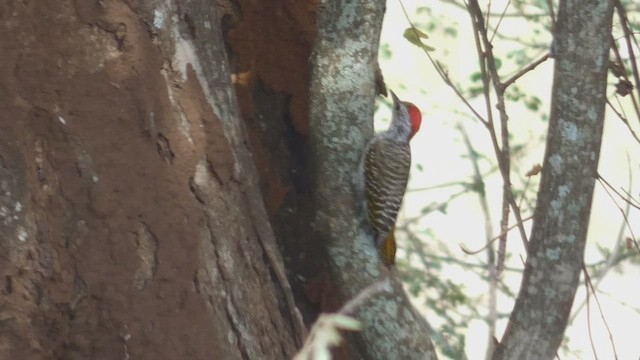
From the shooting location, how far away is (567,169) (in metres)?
2.59

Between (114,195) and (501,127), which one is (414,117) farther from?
(114,195)

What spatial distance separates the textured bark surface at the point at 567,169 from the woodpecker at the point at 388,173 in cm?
50

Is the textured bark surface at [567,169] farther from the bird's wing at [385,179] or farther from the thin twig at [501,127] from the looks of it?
the bird's wing at [385,179]

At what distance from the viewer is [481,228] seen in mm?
7656

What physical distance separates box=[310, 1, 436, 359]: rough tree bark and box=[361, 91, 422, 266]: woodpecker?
7 centimetres

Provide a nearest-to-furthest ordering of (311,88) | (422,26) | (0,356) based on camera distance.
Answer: (0,356), (311,88), (422,26)

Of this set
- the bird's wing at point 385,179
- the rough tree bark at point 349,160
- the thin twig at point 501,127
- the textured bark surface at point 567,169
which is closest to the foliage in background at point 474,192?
the bird's wing at point 385,179

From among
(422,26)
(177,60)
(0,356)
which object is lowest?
(0,356)

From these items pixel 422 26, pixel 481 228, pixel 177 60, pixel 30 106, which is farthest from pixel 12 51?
pixel 481 228

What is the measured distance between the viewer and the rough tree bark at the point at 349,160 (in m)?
2.85

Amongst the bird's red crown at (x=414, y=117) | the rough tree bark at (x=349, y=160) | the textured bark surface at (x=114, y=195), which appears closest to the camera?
the textured bark surface at (x=114, y=195)

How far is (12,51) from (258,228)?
70 centimetres

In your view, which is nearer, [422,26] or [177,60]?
[177,60]

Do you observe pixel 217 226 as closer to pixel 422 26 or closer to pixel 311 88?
pixel 311 88
